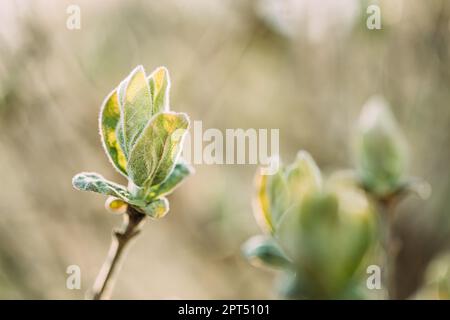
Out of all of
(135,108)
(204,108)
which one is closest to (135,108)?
(135,108)

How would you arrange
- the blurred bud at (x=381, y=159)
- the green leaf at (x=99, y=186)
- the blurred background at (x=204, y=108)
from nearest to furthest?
the green leaf at (x=99, y=186)
the blurred bud at (x=381, y=159)
the blurred background at (x=204, y=108)

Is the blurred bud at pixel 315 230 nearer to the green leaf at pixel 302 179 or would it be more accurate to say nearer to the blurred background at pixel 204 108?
the green leaf at pixel 302 179

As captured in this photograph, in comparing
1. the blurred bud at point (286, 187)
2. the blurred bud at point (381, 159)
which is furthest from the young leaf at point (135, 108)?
the blurred bud at point (381, 159)

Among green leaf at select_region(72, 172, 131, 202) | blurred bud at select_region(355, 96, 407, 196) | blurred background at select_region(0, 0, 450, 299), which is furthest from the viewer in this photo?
blurred background at select_region(0, 0, 450, 299)

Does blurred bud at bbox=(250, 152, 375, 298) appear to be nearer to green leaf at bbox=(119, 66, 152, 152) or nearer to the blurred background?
green leaf at bbox=(119, 66, 152, 152)

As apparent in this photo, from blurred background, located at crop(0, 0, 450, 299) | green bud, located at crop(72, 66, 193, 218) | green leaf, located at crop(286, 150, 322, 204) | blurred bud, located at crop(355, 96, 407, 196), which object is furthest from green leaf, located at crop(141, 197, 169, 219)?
blurred background, located at crop(0, 0, 450, 299)

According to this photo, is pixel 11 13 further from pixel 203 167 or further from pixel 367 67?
pixel 367 67

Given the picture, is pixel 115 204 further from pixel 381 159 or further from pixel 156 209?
pixel 381 159

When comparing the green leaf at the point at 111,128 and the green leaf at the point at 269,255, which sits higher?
the green leaf at the point at 111,128
